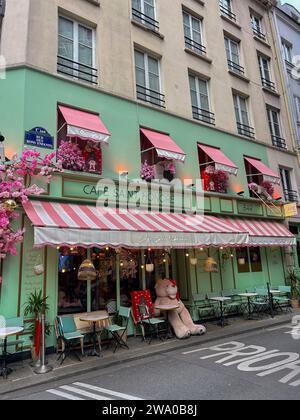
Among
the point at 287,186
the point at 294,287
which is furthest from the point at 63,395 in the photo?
the point at 287,186

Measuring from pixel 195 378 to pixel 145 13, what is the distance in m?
12.4

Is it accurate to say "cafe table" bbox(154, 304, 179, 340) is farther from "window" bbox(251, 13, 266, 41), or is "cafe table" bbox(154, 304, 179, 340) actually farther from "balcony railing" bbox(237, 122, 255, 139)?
"window" bbox(251, 13, 266, 41)

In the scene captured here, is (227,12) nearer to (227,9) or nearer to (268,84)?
(227,9)

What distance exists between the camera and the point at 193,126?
39.1ft

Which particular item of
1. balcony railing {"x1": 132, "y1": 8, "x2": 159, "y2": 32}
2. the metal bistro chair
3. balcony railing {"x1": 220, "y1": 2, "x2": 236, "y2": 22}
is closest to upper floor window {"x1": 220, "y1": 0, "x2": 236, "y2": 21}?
balcony railing {"x1": 220, "y1": 2, "x2": 236, "y2": 22}

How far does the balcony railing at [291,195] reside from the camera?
Answer: 1545 cm

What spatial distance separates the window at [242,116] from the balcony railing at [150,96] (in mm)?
4665

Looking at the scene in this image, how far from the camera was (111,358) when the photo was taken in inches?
271

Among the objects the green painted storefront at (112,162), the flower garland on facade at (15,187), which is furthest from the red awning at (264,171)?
the flower garland on facade at (15,187)

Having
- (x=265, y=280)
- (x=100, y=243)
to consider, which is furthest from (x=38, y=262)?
(x=265, y=280)

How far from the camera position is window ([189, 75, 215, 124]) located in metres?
12.5
